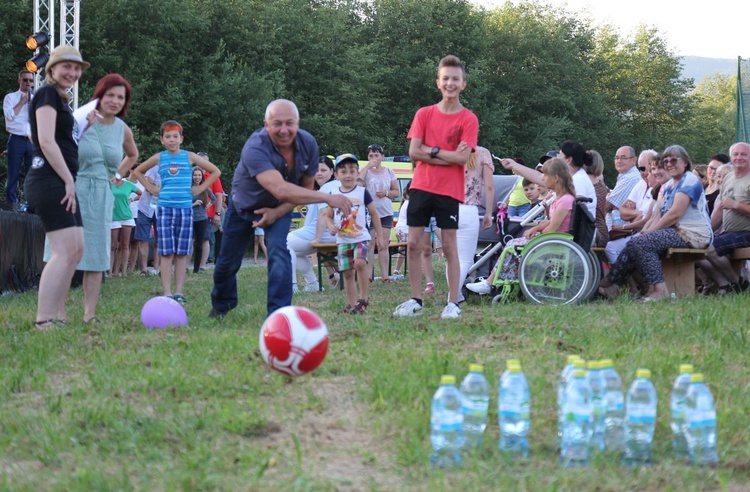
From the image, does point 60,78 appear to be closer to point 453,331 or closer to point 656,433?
point 453,331

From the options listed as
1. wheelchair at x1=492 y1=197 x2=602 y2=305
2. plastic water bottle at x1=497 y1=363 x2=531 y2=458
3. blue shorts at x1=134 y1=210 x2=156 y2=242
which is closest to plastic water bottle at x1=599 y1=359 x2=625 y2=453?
plastic water bottle at x1=497 y1=363 x2=531 y2=458

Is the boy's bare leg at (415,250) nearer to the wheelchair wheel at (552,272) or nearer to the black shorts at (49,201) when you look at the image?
the wheelchair wheel at (552,272)

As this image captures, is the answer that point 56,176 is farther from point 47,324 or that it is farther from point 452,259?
point 452,259

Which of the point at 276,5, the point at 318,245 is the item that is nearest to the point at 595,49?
the point at 276,5

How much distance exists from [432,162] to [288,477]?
15.8ft

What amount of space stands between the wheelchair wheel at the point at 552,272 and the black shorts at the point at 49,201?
4.46 meters

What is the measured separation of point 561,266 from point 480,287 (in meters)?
0.90

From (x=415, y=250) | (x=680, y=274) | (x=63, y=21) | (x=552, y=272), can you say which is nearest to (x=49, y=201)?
(x=415, y=250)

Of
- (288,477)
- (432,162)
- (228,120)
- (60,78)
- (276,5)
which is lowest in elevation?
(288,477)

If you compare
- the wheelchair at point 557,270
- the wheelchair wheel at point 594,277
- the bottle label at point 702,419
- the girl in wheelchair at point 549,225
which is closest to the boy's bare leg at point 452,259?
the wheelchair at point 557,270

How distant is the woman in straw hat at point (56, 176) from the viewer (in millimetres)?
7109

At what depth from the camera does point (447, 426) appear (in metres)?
3.76

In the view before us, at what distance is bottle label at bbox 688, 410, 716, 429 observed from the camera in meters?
3.68

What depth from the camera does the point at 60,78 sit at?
7.23m
